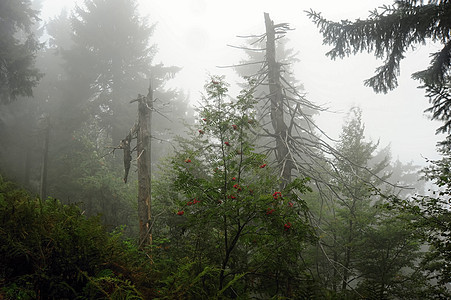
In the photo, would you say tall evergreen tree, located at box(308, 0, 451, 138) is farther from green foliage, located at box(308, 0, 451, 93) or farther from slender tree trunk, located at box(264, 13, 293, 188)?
slender tree trunk, located at box(264, 13, 293, 188)

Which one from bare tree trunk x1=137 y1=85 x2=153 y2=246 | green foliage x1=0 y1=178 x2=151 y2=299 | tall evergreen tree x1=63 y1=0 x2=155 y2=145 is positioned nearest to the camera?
green foliage x1=0 y1=178 x2=151 y2=299

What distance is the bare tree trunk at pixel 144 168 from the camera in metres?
6.42

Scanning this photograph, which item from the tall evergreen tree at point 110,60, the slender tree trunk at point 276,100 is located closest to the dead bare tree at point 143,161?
the slender tree trunk at point 276,100

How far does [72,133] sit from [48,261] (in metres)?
18.7

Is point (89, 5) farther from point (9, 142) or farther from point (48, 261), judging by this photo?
point (48, 261)

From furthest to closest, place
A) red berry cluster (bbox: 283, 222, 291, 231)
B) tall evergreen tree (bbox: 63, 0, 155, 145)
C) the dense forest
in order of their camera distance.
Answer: tall evergreen tree (bbox: 63, 0, 155, 145) < red berry cluster (bbox: 283, 222, 291, 231) < the dense forest

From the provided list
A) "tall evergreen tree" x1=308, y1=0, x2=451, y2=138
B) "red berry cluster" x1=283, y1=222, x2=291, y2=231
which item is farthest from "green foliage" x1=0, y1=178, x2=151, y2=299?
"tall evergreen tree" x1=308, y1=0, x2=451, y2=138

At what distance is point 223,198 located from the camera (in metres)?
3.33

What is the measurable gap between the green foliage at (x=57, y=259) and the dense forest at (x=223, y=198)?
0.7 inches

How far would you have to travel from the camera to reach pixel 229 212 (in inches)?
119

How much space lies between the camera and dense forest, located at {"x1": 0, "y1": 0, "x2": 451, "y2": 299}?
9.16ft

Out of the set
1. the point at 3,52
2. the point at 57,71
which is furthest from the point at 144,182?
the point at 57,71

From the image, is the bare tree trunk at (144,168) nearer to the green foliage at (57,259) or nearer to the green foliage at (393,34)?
the green foliage at (57,259)

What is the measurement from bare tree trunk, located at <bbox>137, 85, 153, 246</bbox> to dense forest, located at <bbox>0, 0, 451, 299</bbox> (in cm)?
4
